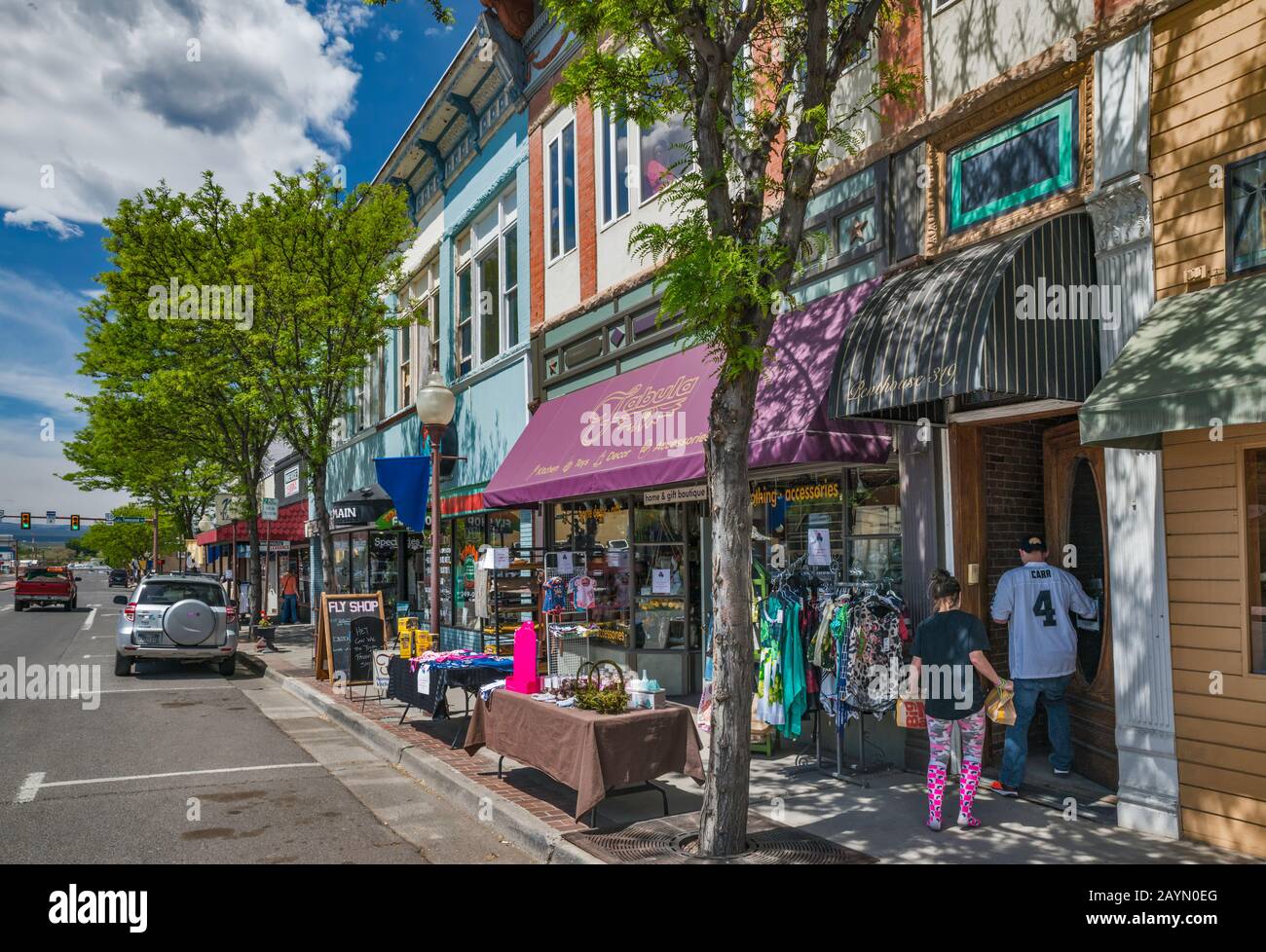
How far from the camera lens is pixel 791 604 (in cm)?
848

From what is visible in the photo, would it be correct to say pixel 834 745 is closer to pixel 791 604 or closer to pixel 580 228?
pixel 791 604

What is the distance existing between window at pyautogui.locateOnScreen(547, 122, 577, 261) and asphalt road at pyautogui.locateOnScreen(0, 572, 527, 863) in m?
8.44

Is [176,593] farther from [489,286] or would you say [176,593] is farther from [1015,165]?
[1015,165]

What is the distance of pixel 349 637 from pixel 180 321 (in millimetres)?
10294

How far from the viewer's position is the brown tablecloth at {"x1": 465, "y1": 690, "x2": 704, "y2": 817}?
6730 millimetres

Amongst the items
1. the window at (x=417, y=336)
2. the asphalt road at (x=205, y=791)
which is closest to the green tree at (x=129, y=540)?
the window at (x=417, y=336)

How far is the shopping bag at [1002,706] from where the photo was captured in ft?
22.9

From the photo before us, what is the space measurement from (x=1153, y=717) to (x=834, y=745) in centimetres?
324

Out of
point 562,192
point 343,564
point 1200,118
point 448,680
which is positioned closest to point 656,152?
point 562,192

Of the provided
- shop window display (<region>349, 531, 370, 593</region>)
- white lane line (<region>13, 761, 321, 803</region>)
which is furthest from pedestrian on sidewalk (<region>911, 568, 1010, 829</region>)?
shop window display (<region>349, 531, 370, 593</region>)

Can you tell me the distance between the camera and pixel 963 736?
686 cm

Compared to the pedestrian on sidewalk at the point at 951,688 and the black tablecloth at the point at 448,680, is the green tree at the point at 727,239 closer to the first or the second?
the pedestrian on sidewalk at the point at 951,688

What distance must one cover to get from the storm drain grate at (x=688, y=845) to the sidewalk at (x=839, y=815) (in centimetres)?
14

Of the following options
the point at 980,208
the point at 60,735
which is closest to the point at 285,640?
the point at 60,735
